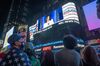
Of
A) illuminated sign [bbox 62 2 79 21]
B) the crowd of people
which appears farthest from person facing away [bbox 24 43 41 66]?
illuminated sign [bbox 62 2 79 21]

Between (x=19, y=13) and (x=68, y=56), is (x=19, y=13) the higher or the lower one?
the higher one

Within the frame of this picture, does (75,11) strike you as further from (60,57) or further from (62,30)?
(60,57)

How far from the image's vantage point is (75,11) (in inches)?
315

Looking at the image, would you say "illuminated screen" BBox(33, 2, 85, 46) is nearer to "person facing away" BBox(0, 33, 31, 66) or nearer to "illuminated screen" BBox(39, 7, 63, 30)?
"illuminated screen" BBox(39, 7, 63, 30)

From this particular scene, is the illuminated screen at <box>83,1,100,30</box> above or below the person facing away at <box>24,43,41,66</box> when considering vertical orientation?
above

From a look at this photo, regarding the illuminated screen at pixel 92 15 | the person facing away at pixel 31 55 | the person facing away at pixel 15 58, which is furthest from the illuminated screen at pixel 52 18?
the person facing away at pixel 15 58

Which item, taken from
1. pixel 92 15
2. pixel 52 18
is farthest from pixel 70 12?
pixel 92 15

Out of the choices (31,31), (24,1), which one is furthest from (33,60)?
(24,1)

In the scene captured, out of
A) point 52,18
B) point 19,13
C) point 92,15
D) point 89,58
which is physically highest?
point 19,13

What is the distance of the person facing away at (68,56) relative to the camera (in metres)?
3.12

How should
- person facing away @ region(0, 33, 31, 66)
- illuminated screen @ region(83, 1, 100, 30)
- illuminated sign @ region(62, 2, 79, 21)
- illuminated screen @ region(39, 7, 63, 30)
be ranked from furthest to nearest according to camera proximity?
illuminated screen @ region(39, 7, 63, 30), illuminated sign @ region(62, 2, 79, 21), illuminated screen @ region(83, 1, 100, 30), person facing away @ region(0, 33, 31, 66)

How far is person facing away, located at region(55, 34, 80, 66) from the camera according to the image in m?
3.12

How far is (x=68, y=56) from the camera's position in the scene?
3139mm

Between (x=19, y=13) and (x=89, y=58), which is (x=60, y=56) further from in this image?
(x=19, y=13)
